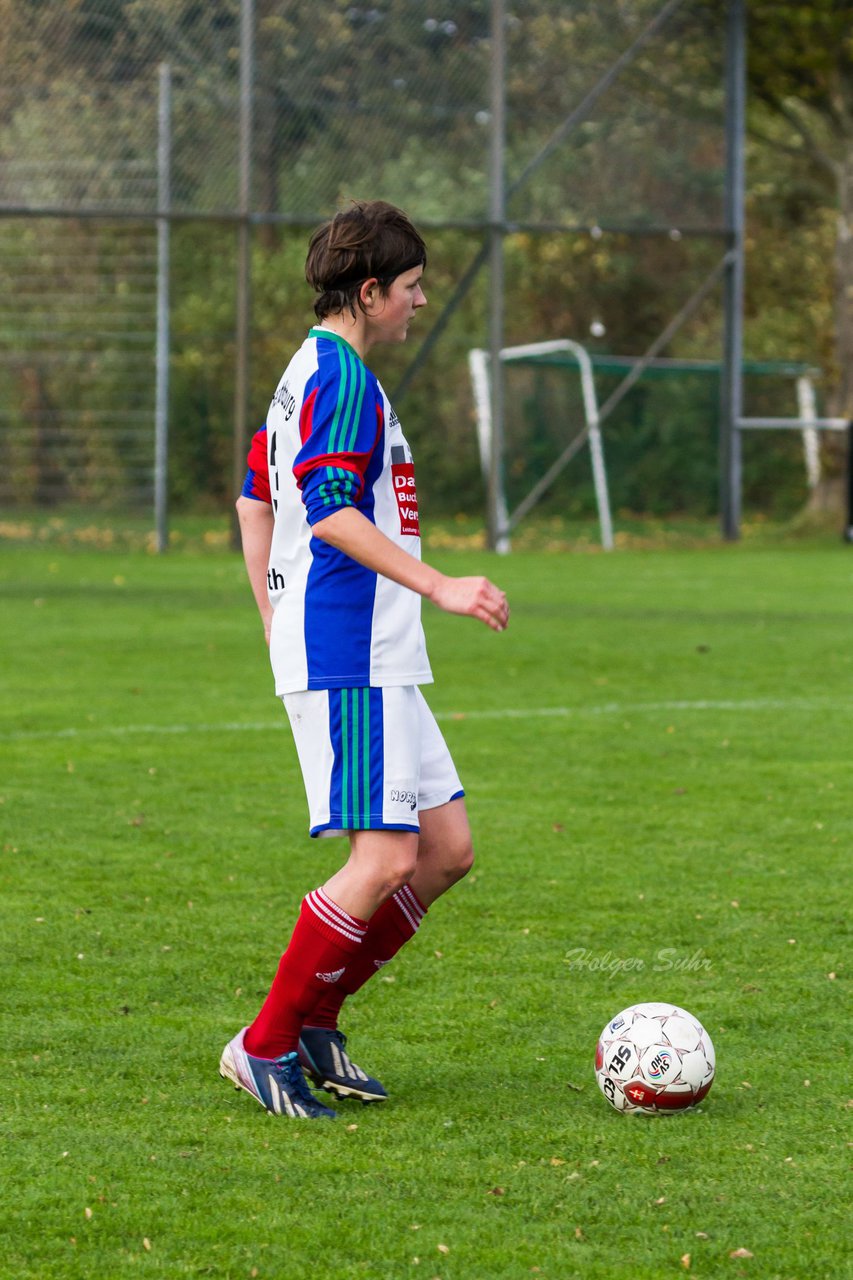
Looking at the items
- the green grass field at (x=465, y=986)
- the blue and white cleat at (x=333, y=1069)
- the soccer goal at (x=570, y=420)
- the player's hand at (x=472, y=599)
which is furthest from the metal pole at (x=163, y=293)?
the player's hand at (x=472, y=599)

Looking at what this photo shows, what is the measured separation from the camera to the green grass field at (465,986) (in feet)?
10.5

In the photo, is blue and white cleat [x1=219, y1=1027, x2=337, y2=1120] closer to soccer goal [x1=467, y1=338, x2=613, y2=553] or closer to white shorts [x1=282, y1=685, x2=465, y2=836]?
white shorts [x1=282, y1=685, x2=465, y2=836]

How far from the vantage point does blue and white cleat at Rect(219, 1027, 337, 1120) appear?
3.79 meters

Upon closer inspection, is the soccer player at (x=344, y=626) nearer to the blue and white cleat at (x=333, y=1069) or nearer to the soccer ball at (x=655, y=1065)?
the blue and white cleat at (x=333, y=1069)

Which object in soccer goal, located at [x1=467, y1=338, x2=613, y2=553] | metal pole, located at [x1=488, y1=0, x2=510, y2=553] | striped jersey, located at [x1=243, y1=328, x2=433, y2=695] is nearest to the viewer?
striped jersey, located at [x1=243, y1=328, x2=433, y2=695]

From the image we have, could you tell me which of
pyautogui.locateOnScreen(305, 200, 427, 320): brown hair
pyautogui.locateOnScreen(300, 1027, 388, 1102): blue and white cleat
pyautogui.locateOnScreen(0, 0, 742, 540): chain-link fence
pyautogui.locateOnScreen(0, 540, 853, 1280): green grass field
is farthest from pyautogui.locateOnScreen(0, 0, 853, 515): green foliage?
pyautogui.locateOnScreen(300, 1027, 388, 1102): blue and white cleat

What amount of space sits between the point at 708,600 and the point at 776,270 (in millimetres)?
17248

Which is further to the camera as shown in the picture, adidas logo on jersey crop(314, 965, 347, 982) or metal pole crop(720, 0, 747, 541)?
metal pole crop(720, 0, 747, 541)

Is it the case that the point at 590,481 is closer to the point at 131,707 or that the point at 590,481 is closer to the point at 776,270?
the point at 776,270

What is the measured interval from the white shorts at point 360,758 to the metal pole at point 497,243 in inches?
668

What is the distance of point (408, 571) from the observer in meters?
3.45

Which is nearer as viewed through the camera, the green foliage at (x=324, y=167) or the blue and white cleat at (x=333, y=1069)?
the blue and white cleat at (x=333, y=1069)

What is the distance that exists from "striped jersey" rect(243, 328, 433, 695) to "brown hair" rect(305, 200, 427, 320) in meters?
0.09

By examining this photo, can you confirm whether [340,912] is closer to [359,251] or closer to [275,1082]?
[275,1082]
